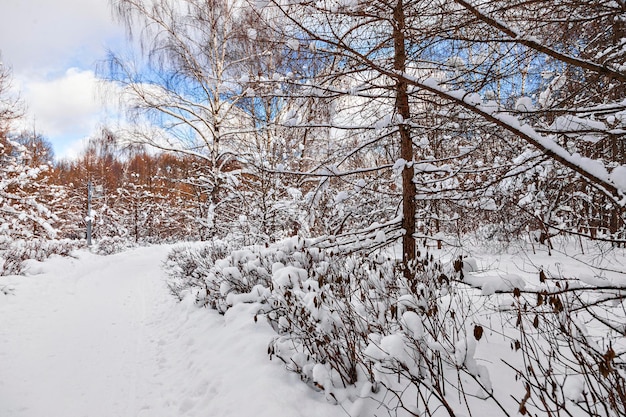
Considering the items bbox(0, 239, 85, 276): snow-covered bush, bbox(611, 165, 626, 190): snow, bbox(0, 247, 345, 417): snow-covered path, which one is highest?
bbox(611, 165, 626, 190): snow

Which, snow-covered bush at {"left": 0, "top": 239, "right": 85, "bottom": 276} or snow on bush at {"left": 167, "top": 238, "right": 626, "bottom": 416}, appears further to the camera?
snow-covered bush at {"left": 0, "top": 239, "right": 85, "bottom": 276}

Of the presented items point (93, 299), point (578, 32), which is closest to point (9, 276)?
point (93, 299)

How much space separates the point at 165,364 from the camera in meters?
3.64

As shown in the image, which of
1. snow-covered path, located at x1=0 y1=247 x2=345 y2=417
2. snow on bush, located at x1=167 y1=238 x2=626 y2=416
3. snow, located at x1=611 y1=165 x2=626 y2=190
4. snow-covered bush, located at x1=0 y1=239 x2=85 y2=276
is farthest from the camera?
snow-covered bush, located at x1=0 y1=239 x2=85 y2=276

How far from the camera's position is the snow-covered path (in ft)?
8.46

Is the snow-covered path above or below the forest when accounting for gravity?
below

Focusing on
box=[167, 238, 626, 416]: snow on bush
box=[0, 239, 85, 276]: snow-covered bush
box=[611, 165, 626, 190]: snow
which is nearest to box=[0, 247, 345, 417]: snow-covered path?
box=[167, 238, 626, 416]: snow on bush

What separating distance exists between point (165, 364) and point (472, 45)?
4.22 m

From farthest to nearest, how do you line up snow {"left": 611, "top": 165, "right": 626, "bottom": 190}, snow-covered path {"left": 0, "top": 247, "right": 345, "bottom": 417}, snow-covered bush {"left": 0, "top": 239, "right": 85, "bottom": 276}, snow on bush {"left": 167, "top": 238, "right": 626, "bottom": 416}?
snow-covered bush {"left": 0, "top": 239, "right": 85, "bottom": 276} → snow-covered path {"left": 0, "top": 247, "right": 345, "bottom": 417} → snow on bush {"left": 167, "top": 238, "right": 626, "bottom": 416} → snow {"left": 611, "top": 165, "right": 626, "bottom": 190}

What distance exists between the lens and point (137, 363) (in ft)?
12.2

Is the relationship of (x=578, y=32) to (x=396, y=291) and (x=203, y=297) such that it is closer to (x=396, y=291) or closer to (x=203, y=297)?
(x=396, y=291)

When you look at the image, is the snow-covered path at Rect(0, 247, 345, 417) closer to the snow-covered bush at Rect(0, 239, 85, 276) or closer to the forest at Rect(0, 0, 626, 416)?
the forest at Rect(0, 0, 626, 416)

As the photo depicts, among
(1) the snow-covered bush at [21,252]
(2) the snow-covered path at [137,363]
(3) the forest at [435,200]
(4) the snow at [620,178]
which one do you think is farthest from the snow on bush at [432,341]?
(1) the snow-covered bush at [21,252]

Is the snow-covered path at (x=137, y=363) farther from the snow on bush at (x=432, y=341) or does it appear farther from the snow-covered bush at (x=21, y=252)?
the snow-covered bush at (x=21, y=252)
